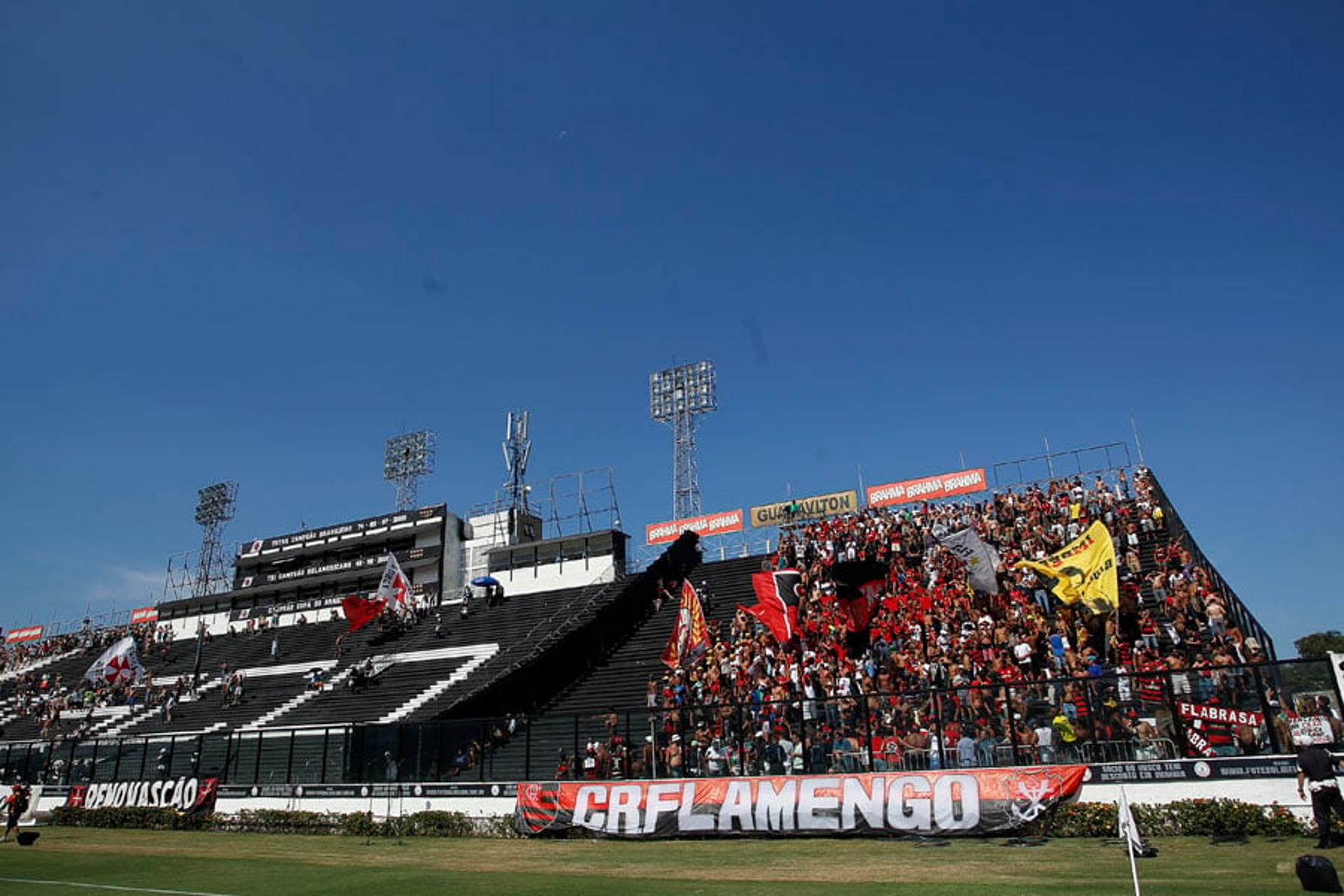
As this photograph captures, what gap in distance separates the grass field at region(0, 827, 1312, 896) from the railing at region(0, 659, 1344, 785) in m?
2.05

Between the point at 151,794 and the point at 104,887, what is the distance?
61.6 ft

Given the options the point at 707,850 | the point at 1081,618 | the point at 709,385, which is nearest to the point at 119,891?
the point at 707,850

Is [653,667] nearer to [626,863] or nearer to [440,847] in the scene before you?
[440,847]

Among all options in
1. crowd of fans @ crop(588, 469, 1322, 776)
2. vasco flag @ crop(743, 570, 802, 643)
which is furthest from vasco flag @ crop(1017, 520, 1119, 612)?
vasco flag @ crop(743, 570, 802, 643)

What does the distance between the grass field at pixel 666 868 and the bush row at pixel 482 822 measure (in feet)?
2.68

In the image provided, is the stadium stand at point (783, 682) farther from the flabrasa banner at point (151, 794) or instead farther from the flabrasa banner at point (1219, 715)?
the flabrasa banner at point (151, 794)

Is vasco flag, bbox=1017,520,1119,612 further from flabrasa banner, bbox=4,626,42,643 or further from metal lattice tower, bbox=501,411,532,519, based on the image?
flabrasa banner, bbox=4,626,42,643

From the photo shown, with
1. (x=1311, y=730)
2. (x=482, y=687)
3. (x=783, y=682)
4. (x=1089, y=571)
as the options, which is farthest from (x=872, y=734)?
(x=482, y=687)

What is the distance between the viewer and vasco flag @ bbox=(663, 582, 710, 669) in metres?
30.1

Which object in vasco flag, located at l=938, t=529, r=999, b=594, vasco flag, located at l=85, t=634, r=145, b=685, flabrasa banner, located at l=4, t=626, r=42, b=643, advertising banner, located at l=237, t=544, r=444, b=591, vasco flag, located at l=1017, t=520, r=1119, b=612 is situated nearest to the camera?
vasco flag, located at l=1017, t=520, r=1119, b=612

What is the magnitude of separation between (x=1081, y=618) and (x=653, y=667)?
1541cm

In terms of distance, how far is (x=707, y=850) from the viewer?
18812 millimetres

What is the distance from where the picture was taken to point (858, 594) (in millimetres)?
30656

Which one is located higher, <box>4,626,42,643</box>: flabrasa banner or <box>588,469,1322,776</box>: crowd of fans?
<box>4,626,42,643</box>: flabrasa banner
